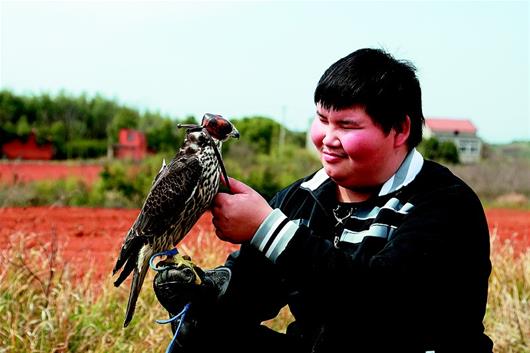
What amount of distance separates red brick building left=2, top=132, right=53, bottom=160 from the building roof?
18221 millimetres

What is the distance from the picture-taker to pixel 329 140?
8.48 feet

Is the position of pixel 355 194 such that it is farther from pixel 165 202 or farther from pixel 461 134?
pixel 461 134

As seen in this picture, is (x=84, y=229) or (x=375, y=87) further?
(x=84, y=229)

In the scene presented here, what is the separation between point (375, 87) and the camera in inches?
101

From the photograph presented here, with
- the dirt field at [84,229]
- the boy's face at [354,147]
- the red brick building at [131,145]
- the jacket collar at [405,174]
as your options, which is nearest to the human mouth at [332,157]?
the boy's face at [354,147]

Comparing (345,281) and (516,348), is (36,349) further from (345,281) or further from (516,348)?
(516,348)

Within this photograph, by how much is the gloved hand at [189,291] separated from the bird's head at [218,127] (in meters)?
0.53

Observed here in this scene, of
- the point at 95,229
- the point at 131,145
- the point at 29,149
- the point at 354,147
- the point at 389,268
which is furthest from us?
the point at 29,149

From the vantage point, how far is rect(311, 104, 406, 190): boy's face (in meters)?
2.56

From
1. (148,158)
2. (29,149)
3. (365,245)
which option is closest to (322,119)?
(365,245)

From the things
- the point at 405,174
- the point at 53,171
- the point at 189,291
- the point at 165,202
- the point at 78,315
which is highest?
the point at 405,174

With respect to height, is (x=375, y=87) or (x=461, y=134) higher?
(x=375, y=87)

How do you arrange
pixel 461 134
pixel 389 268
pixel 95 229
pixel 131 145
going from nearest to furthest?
pixel 389 268 < pixel 95 229 < pixel 131 145 < pixel 461 134

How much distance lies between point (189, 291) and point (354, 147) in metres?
0.82
